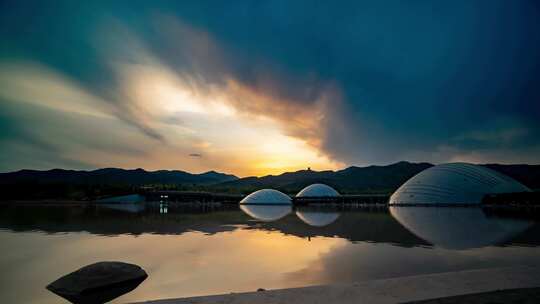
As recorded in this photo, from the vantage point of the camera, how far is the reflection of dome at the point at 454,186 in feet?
316

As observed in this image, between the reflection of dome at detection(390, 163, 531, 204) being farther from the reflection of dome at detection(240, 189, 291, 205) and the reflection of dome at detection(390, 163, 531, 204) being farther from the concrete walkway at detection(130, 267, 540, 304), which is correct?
the concrete walkway at detection(130, 267, 540, 304)

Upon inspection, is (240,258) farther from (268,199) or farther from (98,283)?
(268,199)

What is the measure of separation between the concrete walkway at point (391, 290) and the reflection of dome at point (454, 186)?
301ft

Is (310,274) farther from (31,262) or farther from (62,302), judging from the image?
(31,262)

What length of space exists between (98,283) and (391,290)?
948 centimetres

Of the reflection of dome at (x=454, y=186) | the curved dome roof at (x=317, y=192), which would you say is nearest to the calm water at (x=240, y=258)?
the reflection of dome at (x=454, y=186)

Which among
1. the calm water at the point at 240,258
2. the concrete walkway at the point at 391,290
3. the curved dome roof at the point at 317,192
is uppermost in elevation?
the curved dome roof at the point at 317,192

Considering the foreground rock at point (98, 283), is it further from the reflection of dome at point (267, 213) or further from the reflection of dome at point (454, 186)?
the reflection of dome at point (454, 186)

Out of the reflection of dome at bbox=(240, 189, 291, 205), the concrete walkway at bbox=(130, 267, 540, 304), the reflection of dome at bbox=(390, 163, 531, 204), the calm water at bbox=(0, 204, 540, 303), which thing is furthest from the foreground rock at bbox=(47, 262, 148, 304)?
the reflection of dome at bbox=(240, 189, 291, 205)

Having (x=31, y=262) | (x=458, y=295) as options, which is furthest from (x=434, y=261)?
(x=31, y=262)

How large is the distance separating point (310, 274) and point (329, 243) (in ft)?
30.9

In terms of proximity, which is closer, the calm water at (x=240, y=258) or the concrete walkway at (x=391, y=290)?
the concrete walkway at (x=391, y=290)

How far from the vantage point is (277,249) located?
73.7ft

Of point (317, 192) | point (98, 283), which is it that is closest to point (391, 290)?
point (98, 283)
